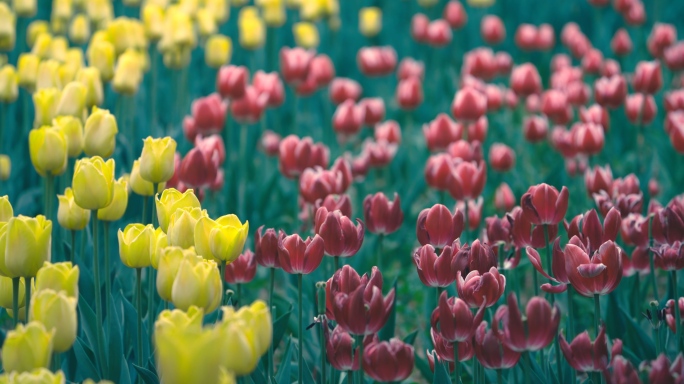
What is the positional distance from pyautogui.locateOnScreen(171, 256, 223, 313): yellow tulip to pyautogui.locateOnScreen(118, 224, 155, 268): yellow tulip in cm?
36

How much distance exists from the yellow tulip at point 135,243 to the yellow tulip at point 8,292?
0.24 m

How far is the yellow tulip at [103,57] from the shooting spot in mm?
3447

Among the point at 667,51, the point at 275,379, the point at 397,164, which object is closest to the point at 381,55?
the point at 397,164

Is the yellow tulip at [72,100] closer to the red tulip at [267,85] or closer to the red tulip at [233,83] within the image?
the red tulip at [233,83]

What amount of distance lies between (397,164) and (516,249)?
221 cm

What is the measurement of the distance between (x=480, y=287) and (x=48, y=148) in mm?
1291

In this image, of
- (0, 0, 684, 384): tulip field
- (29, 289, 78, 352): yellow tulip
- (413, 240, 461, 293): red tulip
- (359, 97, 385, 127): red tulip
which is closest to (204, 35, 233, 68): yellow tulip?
(0, 0, 684, 384): tulip field

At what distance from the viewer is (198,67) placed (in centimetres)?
539

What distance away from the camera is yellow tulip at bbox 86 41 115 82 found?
136 inches

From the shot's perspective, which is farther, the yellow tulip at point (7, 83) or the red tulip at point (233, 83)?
the red tulip at point (233, 83)

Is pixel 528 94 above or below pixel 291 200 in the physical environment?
above

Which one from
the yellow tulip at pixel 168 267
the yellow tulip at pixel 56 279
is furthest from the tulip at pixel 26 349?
the yellow tulip at pixel 168 267

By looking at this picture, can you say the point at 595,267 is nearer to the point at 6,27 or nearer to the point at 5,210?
the point at 5,210

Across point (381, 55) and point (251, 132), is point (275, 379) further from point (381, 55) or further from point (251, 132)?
point (381, 55)
